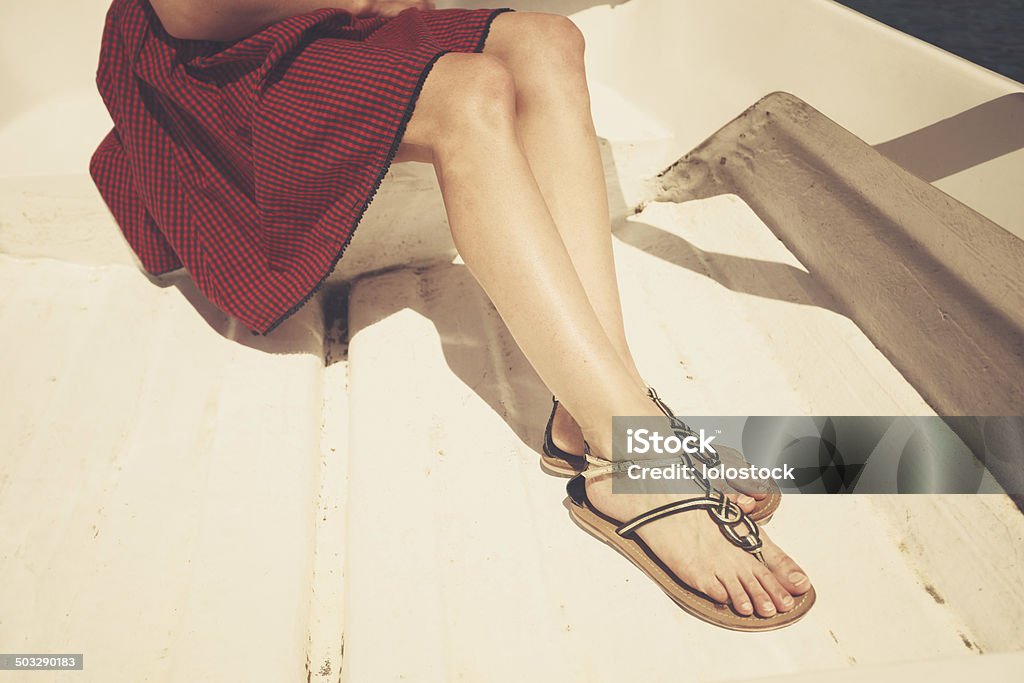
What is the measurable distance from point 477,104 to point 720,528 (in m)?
0.49

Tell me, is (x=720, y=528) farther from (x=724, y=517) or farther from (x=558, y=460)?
(x=558, y=460)

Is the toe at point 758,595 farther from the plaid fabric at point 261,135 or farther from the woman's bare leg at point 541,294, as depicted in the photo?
the plaid fabric at point 261,135

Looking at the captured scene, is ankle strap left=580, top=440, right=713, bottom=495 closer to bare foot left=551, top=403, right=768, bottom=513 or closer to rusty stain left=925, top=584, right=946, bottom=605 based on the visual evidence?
bare foot left=551, top=403, right=768, bottom=513

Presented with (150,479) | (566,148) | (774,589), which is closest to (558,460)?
(774,589)

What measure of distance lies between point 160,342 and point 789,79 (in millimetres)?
1064

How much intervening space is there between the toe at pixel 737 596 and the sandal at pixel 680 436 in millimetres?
91

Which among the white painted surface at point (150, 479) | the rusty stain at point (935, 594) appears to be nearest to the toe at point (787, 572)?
the rusty stain at point (935, 594)

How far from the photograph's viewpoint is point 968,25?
4.70 feet

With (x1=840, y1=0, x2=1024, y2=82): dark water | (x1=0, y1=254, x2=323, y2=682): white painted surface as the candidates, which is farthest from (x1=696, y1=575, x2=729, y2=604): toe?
(x1=840, y1=0, x2=1024, y2=82): dark water

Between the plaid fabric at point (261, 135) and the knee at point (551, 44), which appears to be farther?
the knee at point (551, 44)

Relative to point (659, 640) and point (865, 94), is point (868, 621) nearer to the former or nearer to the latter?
point (659, 640)

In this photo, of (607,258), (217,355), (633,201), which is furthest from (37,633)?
(633,201)

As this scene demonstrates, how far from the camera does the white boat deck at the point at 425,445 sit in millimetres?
643

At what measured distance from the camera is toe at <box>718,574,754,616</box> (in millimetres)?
642
